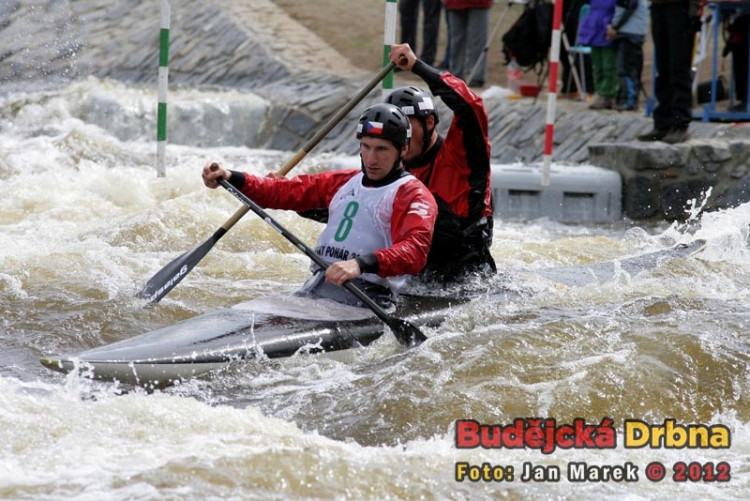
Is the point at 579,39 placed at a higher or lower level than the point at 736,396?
higher

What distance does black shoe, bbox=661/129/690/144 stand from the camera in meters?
9.75

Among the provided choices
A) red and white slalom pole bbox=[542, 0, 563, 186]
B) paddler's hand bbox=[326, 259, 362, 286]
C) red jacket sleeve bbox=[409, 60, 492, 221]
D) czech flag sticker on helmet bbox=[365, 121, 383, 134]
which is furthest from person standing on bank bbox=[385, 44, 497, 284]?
red and white slalom pole bbox=[542, 0, 563, 186]

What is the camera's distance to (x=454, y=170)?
5.64 m

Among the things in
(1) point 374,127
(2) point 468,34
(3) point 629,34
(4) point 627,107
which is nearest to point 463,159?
(1) point 374,127

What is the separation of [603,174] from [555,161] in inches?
49.6

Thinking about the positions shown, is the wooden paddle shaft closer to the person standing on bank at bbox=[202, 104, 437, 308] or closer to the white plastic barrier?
the person standing on bank at bbox=[202, 104, 437, 308]

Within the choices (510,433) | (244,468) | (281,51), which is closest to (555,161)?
(281,51)

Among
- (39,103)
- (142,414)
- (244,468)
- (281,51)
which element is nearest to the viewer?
(244,468)

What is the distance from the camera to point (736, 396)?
463 centimetres

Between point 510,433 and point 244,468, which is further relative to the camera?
point 510,433

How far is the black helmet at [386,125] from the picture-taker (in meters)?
5.08

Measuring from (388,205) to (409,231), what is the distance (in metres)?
0.19

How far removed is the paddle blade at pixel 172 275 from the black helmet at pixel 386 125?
109cm

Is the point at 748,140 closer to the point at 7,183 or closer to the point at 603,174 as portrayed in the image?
the point at 603,174
